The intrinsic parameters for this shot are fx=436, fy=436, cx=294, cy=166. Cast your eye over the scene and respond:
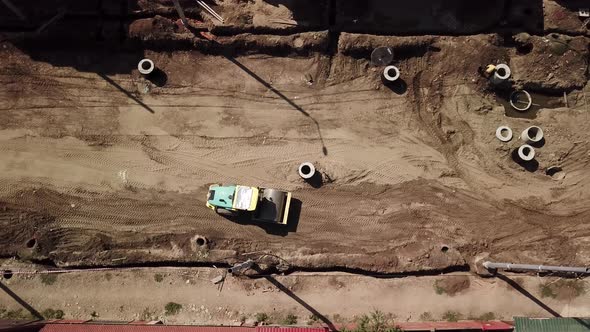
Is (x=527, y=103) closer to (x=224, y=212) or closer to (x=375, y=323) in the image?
(x=375, y=323)

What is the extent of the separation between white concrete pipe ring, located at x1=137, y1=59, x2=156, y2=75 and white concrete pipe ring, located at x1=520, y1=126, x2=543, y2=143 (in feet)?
49.5

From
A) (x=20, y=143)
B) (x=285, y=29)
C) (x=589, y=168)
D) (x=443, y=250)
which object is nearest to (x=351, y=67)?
(x=285, y=29)

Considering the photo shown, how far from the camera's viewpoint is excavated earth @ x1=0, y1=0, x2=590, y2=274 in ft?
54.2

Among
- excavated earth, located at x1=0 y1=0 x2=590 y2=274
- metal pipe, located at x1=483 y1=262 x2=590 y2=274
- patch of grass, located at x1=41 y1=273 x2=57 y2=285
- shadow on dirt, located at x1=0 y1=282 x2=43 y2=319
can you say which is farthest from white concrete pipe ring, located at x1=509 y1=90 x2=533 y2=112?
shadow on dirt, located at x1=0 y1=282 x2=43 y2=319

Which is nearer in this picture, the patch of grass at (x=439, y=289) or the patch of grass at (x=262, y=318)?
the patch of grass at (x=262, y=318)

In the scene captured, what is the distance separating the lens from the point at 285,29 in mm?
18062

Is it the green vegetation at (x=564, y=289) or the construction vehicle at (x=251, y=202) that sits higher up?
the construction vehicle at (x=251, y=202)

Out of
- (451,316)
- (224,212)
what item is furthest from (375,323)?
(224,212)

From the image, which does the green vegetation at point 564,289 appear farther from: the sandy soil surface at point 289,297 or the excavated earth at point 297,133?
the excavated earth at point 297,133

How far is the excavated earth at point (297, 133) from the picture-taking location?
1653 centimetres

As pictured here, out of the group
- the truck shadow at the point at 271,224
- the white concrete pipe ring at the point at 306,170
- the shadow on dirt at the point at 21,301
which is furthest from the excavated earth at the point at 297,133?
the shadow on dirt at the point at 21,301

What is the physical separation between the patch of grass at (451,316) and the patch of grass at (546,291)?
323cm

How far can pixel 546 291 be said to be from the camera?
52.7ft

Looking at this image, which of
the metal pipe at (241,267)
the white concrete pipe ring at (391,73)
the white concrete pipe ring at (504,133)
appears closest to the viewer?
the metal pipe at (241,267)
